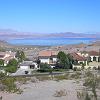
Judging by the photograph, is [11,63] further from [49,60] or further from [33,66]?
[49,60]

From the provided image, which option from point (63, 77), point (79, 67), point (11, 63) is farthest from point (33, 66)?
point (63, 77)

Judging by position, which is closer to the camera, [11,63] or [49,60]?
[11,63]

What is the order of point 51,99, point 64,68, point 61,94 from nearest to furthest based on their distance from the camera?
point 51,99, point 61,94, point 64,68

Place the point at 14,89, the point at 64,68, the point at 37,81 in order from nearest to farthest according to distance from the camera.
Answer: the point at 14,89
the point at 37,81
the point at 64,68

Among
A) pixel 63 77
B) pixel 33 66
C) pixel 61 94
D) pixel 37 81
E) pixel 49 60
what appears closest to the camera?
pixel 61 94

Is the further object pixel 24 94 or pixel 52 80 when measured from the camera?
pixel 52 80

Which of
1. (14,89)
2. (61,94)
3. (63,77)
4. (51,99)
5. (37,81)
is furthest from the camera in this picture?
(63,77)

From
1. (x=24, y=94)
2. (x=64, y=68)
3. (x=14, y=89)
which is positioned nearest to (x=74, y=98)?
(x=24, y=94)

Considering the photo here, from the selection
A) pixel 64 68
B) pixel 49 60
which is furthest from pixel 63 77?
pixel 49 60

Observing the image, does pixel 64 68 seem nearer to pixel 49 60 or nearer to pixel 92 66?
pixel 92 66
